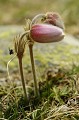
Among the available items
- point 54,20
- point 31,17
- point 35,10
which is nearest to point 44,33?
point 54,20

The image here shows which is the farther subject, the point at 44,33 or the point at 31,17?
the point at 31,17

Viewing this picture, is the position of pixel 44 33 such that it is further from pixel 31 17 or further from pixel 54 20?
pixel 31 17

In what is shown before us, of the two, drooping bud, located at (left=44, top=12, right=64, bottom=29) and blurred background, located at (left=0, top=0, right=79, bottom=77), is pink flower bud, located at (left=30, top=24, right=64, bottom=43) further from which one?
blurred background, located at (left=0, top=0, right=79, bottom=77)

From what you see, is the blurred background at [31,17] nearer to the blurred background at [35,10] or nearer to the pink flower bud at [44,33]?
the blurred background at [35,10]

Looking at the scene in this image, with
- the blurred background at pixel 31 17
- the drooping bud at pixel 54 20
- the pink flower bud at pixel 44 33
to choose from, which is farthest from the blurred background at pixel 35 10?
the pink flower bud at pixel 44 33

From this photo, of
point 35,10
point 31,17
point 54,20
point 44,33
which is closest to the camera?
point 44,33

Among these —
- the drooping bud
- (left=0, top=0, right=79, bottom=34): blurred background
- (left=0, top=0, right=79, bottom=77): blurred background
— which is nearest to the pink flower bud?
the drooping bud
